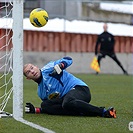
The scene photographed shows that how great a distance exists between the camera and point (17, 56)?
27.6ft

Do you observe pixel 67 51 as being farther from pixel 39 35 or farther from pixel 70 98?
pixel 70 98

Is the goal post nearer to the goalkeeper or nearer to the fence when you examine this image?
the goalkeeper

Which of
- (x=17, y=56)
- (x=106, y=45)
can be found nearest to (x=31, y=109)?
(x=17, y=56)

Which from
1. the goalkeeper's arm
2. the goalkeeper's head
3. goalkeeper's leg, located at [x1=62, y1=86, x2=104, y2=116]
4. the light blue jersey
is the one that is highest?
the goalkeeper's head

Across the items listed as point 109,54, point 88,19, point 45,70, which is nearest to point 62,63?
point 45,70

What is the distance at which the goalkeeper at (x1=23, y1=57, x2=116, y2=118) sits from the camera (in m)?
8.68

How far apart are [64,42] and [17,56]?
1596 centimetres

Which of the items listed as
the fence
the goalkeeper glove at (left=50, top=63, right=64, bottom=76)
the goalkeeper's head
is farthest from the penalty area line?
the fence

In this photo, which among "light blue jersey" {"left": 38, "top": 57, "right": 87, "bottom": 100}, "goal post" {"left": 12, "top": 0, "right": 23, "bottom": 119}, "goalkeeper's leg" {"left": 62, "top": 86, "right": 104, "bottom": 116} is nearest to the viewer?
"goal post" {"left": 12, "top": 0, "right": 23, "bottom": 119}

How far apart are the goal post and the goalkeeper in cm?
Answer: 38

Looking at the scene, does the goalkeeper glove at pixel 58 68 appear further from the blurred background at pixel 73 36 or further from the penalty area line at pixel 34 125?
the blurred background at pixel 73 36

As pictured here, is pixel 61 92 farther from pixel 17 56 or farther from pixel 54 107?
pixel 17 56

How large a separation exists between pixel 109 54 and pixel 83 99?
14.0 meters

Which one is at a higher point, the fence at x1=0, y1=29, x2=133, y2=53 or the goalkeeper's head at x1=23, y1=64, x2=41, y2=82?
the goalkeeper's head at x1=23, y1=64, x2=41, y2=82
